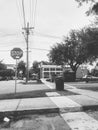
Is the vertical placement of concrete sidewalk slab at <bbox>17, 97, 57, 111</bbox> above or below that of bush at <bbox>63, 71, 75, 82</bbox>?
below

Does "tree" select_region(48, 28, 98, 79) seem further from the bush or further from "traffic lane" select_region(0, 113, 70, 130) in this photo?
"traffic lane" select_region(0, 113, 70, 130)

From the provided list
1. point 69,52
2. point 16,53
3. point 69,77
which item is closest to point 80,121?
point 16,53

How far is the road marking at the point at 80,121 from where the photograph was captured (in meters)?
6.27

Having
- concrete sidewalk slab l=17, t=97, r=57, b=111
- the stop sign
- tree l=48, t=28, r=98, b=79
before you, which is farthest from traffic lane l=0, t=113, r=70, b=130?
tree l=48, t=28, r=98, b=79

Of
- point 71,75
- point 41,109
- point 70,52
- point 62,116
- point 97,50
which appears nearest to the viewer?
point 62,116

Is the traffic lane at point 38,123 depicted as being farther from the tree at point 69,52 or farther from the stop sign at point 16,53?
the tree at point 69,52

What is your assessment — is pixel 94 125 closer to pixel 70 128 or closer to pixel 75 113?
pixel 70 128

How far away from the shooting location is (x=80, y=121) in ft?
22.9

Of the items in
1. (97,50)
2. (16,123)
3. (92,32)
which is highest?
(92,32)

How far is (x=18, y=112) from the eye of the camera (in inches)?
321

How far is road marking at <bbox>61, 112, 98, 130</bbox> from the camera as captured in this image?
6275mm

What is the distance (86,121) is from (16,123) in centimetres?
209

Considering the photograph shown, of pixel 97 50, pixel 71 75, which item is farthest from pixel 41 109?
pixel 71 75

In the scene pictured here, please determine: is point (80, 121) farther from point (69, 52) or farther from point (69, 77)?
point (69, 52)
